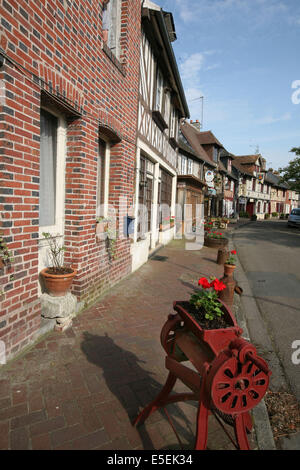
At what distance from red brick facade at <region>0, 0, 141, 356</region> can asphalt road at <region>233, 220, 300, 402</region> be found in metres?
2.83

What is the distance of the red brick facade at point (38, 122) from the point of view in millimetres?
2629

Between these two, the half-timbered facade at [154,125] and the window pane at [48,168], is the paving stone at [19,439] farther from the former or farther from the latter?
the half-timbered facade at [154,125]

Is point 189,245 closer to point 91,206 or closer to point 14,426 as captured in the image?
point 91,206

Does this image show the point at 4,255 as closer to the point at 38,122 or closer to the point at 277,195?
the point at 38,122

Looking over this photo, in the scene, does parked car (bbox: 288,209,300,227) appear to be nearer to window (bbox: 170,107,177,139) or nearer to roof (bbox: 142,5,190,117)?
window (bbox: 170,107,177,139)

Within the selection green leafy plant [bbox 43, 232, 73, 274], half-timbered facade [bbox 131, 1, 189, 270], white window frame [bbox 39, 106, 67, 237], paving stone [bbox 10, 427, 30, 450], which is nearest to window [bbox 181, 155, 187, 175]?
half-timbered facade [bbox 131, 1, 189, 270]

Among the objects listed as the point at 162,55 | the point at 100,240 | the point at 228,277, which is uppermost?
the point at 162,55

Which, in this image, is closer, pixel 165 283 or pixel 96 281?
pixel 96 281

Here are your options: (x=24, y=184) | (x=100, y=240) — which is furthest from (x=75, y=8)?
(x=100, y=240)

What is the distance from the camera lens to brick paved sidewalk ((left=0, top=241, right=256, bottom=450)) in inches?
77.7

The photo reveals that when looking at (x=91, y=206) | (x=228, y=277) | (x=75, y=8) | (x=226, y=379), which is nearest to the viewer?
(x=226, y=379)

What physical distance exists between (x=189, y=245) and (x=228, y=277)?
20.6 ft

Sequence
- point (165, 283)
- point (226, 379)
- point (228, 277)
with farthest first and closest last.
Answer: point (165, 283)
point (228, 277)
point (226, 379)

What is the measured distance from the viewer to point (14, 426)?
6.59 ft
